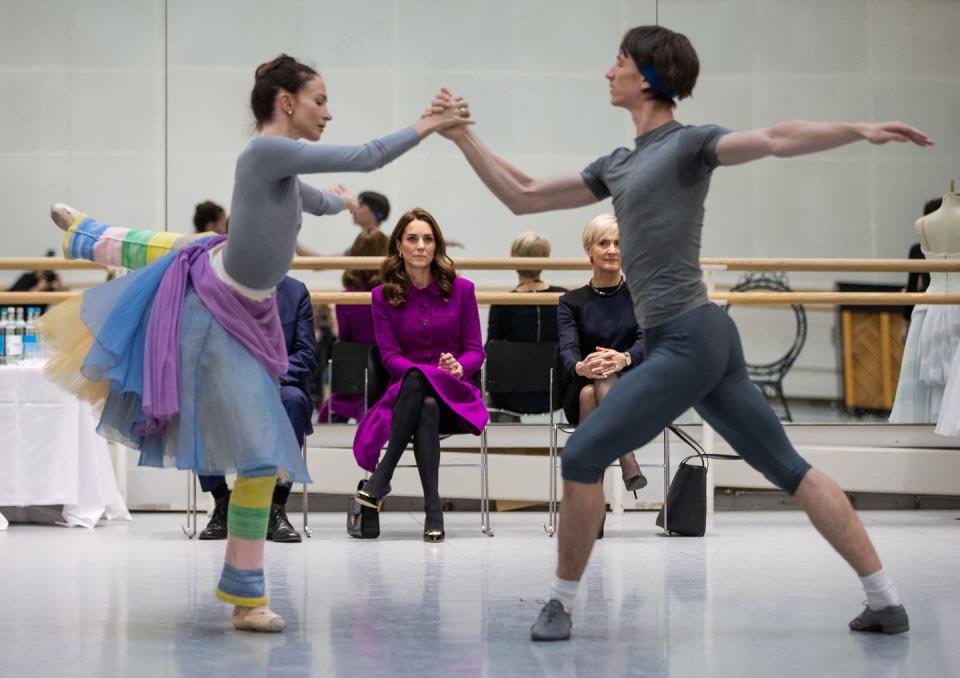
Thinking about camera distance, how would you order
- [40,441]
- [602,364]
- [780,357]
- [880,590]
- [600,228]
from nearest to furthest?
[880,590], [602,364], [600,228], [40,441], [780,357]

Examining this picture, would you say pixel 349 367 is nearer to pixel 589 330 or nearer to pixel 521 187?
pixel 589 330

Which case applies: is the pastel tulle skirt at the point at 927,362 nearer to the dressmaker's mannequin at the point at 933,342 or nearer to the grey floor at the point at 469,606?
the dressmaker's mannequin at the point at 933,342

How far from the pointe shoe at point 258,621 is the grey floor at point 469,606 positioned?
0.05 metres

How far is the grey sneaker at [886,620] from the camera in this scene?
3.00 m

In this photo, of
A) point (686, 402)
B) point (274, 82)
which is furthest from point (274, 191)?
point (686, 402)

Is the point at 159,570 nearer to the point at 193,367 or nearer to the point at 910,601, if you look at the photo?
the point at 193,367

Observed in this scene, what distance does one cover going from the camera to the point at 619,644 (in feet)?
9.54

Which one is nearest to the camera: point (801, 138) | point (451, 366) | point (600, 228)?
point (801, 138)

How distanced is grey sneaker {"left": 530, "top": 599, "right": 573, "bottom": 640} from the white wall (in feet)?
18.6

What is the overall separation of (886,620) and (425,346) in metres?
2.60

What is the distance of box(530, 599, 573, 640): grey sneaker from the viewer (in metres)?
2.93

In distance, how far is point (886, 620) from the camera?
2998mm

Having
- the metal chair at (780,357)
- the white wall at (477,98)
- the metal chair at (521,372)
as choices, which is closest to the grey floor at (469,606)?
the metal chair at (521,372)

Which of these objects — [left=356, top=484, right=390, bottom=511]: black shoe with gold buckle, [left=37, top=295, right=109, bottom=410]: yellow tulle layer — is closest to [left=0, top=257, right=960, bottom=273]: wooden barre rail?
[left=356, top=484, right=390, bottom=511]: black shoe with gold buckle
